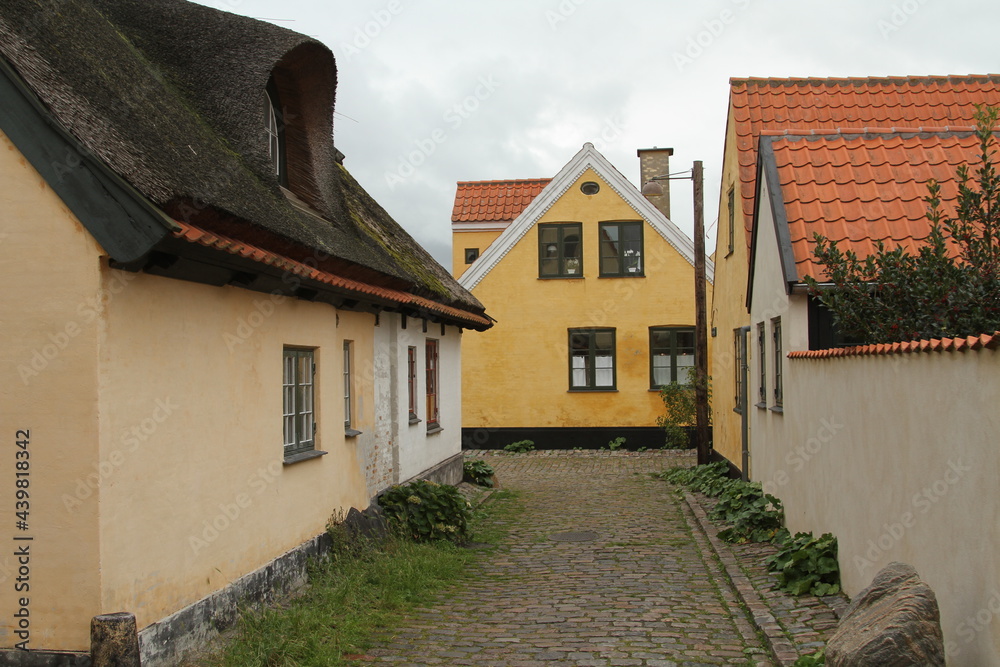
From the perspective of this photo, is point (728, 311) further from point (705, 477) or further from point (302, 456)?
point (302, 456)

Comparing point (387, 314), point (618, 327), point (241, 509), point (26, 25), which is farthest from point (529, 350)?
point (26, 25)

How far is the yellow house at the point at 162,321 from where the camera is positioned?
5246 millimetres

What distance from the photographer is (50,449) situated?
5250 millimetres

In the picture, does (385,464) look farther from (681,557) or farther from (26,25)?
(26,25)

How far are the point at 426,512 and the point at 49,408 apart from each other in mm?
6044

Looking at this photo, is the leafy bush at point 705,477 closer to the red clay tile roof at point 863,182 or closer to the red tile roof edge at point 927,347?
the red clay tile roof at point 863,182

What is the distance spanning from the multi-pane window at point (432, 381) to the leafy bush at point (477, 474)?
6.97 feet

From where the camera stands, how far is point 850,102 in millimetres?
15742

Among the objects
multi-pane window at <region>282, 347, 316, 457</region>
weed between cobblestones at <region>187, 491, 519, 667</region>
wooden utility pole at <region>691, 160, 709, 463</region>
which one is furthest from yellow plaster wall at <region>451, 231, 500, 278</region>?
multi-pane window at <region>282, 347, 316, 457</region>

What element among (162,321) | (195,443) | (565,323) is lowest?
(195,443)

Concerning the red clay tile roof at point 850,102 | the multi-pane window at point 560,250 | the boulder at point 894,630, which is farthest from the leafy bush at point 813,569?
the multi-pane window at point 560,250

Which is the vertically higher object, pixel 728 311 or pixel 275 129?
pixel 275 129

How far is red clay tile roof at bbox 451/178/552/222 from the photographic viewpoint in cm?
2864

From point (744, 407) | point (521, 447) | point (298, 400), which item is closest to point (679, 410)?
point (521, 447)
